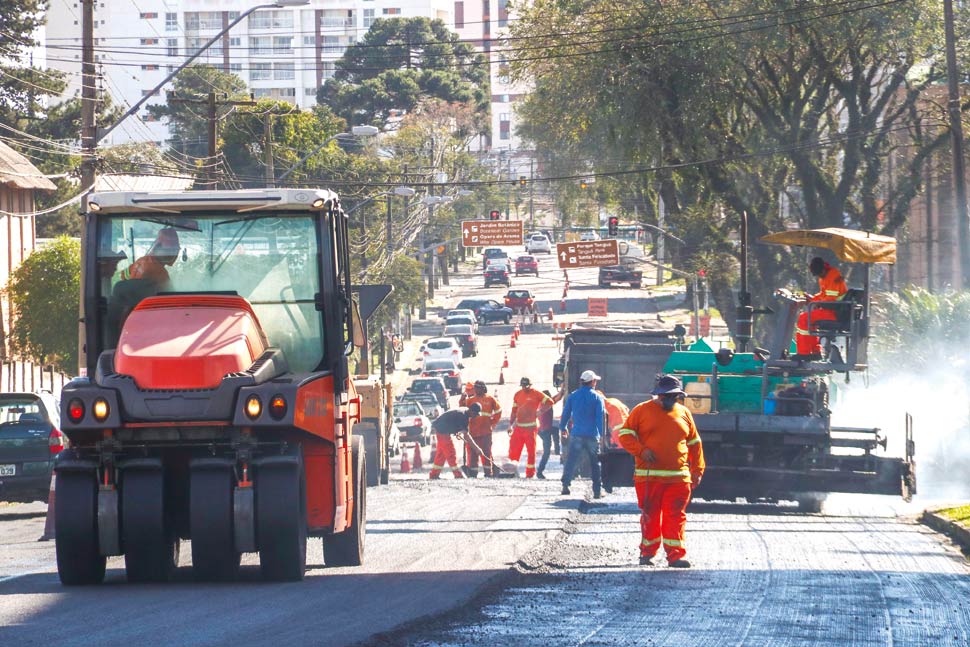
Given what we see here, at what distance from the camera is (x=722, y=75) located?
32031mm

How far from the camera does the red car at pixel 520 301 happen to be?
248 feet

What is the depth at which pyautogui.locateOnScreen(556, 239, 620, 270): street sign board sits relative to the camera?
54.3 m

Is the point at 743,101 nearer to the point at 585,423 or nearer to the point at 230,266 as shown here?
the point at 585,423

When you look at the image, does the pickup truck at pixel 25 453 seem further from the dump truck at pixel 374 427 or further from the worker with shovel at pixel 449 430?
the worker with shovel at pixel 449 430

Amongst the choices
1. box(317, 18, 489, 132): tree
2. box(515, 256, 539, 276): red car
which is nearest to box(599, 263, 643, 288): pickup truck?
box(515, 256, 539, 276): red car

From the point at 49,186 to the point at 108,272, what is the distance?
28.9 m

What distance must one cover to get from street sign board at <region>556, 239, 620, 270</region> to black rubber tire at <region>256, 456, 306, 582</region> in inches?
1763

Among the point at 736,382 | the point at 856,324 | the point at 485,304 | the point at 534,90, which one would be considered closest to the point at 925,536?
the point at 856,324

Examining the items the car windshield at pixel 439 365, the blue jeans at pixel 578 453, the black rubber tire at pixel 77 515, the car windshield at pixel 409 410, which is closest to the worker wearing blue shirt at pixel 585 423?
the blue jeans at pixel 578 453

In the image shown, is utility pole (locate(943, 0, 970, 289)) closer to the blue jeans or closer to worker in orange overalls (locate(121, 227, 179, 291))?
the blue jeans

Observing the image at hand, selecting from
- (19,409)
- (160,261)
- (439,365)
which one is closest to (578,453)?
(19,409)

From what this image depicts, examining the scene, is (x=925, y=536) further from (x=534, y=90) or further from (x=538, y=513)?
(x=534, y=90)

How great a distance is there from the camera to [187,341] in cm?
941

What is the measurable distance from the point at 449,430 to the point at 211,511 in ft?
46.6
